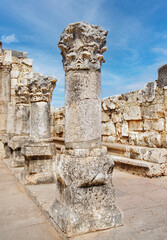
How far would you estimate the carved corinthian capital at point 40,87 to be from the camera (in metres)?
4.96

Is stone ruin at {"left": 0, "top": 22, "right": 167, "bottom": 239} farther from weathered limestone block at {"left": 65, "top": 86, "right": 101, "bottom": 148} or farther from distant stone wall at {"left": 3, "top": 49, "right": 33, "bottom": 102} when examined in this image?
distant stone wall at {"left": 3, "top": 49, "right": 33, "bottom": 102}

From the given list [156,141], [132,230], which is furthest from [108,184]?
[156,141]

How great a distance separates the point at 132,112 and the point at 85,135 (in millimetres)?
3796

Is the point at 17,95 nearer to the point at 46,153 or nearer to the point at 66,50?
the point at 46,153

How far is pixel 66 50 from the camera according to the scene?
292 cm

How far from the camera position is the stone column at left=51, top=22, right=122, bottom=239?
2.53 metres

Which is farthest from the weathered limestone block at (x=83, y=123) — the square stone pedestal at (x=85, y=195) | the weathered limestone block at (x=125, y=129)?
the weathered limestone block at (x=125, y=129)

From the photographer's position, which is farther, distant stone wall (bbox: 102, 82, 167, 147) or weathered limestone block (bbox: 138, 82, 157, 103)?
weathered limestone block (bbox: 138, 82, 157, 103)

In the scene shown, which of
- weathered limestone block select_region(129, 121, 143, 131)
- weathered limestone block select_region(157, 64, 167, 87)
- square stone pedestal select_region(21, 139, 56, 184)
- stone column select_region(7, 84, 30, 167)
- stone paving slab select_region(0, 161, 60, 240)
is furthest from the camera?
stone column select_region(7, 84, 30, 167)

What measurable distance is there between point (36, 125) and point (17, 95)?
260cm

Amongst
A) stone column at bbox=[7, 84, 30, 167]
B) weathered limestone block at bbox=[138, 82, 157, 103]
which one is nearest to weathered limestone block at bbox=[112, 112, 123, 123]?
weathered limestone block at bbox=[138, 82, 157, 103]

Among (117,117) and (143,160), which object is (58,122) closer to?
(117,117)

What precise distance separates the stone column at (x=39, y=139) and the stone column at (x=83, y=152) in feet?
6.30

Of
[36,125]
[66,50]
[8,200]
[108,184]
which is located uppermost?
[66,50]
